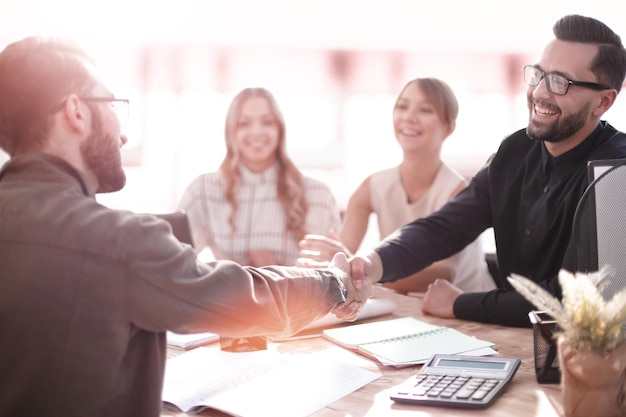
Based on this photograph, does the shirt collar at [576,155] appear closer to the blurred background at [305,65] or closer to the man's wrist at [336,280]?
the man's wrist at [336,280]

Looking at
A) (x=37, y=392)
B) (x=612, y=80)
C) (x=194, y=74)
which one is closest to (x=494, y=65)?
(x=194, y=74)

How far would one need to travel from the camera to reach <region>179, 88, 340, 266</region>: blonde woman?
122 inches

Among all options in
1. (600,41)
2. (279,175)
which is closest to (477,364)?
(600,41)

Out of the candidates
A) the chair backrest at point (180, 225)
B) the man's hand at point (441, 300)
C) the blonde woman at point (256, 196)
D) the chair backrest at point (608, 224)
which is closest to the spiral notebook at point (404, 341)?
the man's hand at point (441, 300)

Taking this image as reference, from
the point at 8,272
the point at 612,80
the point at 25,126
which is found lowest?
the point at 8,272

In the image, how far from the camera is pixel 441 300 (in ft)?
6.09

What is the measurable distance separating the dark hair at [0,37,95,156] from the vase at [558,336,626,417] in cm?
88

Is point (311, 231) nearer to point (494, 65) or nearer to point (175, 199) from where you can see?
point (175, 199)

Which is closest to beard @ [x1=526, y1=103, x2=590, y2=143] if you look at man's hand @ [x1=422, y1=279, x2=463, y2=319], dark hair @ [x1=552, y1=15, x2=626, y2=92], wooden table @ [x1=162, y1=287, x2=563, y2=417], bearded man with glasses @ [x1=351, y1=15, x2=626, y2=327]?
bearded man with glasses @ [x1=351, y1=15, x2=626, y2=327]

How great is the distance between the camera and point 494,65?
18.4ft

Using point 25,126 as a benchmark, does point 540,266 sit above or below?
below

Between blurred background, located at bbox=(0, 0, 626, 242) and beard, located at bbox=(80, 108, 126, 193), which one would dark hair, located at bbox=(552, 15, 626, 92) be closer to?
beard, located at bbox=(80, 108, 126, 193)

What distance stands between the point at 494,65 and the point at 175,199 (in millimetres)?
2873

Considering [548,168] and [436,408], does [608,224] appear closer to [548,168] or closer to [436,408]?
[436,408]
